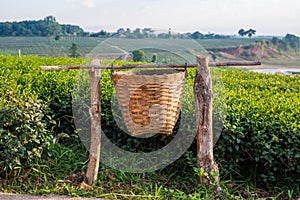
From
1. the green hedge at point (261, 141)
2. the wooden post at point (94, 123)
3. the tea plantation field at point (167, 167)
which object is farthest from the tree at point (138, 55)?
the green hedge at point (261, 141)

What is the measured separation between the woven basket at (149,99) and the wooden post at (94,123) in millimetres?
293

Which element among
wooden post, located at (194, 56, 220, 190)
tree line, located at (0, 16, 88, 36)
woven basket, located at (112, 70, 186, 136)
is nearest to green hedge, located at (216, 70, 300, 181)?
wooden post, located at (194, 56, 220, 190)

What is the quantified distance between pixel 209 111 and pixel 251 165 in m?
0.86

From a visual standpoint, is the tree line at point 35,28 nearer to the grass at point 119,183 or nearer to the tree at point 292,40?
the tree at point 292,40

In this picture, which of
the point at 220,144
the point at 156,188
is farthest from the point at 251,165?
the point at 156,188

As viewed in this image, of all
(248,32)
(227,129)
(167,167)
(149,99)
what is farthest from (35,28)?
(149,99)

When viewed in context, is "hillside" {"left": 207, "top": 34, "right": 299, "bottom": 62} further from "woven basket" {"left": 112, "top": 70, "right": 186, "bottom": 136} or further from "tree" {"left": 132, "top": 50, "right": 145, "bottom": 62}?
"woven basket" {"left": 112, "top": 70, "right": 186, "bottom": 136}

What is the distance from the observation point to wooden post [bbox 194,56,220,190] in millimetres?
3133

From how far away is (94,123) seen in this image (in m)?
3.25

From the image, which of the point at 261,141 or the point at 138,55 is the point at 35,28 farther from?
the point at 261,141

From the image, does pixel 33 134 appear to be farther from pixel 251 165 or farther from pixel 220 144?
pixel 251 165

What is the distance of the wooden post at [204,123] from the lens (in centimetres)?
313

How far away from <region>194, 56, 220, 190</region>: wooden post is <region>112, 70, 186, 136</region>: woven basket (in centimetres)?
20

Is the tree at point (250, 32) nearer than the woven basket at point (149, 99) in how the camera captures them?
No
